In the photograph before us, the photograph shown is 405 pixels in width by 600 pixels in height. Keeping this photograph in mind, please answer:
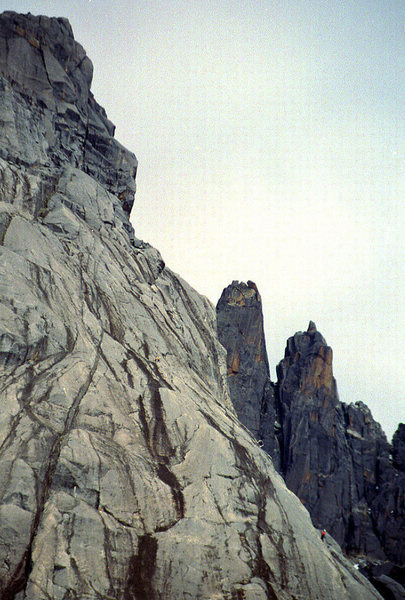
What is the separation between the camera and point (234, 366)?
9688 centimetres

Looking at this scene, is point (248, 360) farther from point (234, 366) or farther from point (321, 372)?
point (321, 372)

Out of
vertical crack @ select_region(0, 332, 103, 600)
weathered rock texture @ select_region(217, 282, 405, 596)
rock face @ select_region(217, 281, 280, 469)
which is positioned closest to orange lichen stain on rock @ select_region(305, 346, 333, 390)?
weathered rock texture @ select_region(217, 282, 405, 596)

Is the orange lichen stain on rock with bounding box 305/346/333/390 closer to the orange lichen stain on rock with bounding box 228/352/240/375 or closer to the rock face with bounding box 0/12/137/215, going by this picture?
the orange lichen stain on rock with bounding box 228/352/240/375

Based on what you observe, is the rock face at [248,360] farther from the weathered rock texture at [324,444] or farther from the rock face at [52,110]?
the rock face at [52,110]

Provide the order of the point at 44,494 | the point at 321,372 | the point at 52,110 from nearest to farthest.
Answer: the point at 44,494
the point at 52,110
the point at 321,372

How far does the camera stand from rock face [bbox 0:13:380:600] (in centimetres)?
1831

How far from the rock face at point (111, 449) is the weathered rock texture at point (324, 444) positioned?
62.4 m

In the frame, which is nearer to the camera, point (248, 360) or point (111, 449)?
point (111, 449)

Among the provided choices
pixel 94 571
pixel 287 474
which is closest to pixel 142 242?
pixel 94 571

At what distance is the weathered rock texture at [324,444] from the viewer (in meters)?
90.6

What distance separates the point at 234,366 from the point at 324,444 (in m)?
27.0

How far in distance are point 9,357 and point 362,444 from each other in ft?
327

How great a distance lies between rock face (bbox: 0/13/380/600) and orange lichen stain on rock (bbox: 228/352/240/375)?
57.9 m

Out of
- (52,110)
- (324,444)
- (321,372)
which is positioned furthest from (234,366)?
(52,110)
